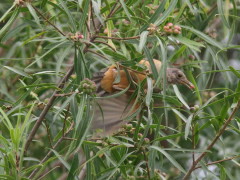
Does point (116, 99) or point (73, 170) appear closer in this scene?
point (73, 170)

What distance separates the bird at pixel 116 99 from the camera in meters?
3.06

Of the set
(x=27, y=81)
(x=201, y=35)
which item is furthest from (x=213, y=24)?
(x=201, y=35)

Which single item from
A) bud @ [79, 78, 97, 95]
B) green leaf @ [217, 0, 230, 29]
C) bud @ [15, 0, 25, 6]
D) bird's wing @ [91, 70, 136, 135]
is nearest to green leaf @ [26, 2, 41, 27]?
bud @ [15, 0, 25, 6]

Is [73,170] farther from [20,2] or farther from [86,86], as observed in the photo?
[20,2]

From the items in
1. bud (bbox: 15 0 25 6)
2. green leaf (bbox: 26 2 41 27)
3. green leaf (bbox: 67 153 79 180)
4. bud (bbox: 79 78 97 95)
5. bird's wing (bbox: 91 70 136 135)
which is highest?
bud (bbox: 15 0 25 6)

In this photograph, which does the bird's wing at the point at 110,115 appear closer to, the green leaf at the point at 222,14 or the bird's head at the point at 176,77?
the bird's head at the point at 176,77

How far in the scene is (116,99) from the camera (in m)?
3.33

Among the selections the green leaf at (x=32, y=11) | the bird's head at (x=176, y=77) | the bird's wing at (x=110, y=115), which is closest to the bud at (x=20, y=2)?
the green leaf at (x=32, y=11)

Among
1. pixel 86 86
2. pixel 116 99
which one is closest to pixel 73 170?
pixel 86 86

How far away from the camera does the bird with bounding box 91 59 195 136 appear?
306cm

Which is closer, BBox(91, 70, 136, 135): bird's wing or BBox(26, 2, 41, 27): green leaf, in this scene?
BBox(26, 2, 41, 27): green leaf

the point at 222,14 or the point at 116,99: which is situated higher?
the point at 222,14

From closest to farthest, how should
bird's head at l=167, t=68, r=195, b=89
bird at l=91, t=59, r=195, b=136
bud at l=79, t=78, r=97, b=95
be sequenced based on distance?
bud at l=79, t=78, r=97, b=95 < bird at l=91, t=59, r=195, b=136 < bird's head at l=167, t=68, r=195, b=89

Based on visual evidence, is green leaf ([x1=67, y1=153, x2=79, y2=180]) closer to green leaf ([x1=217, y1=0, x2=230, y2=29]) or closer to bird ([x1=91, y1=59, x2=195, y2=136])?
bird ([x1=91, y1=59, x2=195, y2=136])
